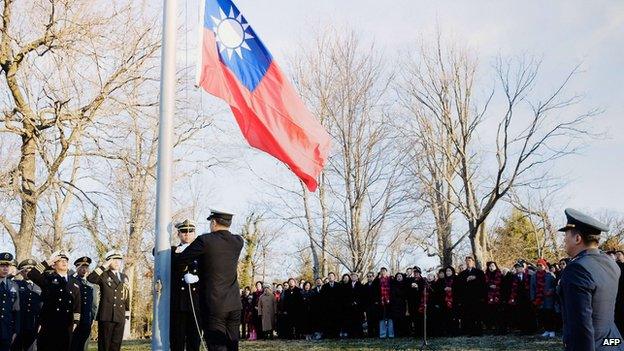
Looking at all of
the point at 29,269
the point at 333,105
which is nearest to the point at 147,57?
the point at 29,269

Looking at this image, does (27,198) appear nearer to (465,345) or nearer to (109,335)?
(109,335)

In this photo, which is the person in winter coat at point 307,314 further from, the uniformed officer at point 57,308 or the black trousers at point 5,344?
the black trousers at point 5,344

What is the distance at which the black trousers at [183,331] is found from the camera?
37.8 ft

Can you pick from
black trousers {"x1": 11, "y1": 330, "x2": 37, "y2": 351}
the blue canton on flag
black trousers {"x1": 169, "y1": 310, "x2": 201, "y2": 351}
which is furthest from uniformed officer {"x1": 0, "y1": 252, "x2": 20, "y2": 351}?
the blue canton on flag

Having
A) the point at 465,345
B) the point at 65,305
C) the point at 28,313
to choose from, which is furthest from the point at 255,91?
the point at 465,345

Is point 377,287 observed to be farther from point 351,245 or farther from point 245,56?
point 245,56

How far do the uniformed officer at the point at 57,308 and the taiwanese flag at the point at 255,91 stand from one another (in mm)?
6145

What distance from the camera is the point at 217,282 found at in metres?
8.15

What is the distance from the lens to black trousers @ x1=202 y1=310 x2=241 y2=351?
26.5 ft

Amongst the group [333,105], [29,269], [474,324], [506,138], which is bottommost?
[474,324]

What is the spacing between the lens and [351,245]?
30062 mm

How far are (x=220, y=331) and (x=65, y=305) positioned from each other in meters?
5.82

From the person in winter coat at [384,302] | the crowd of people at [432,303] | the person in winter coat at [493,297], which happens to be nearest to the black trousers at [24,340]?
the crowd of people at [432,303]

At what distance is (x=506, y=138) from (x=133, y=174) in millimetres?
15140
